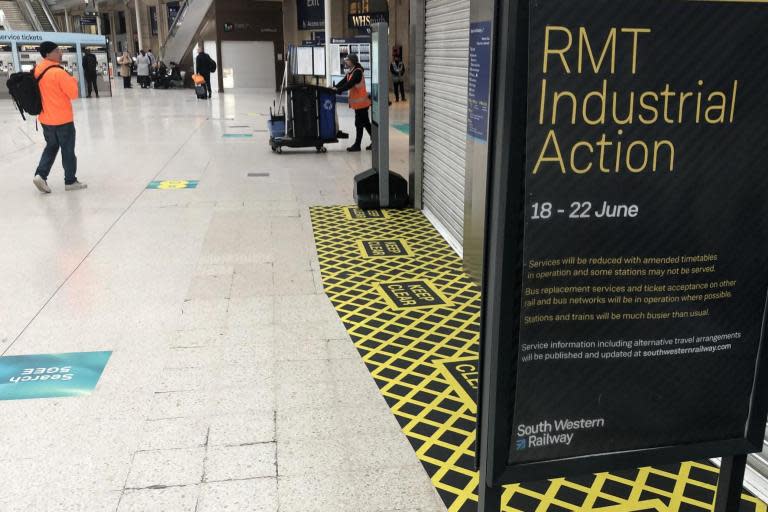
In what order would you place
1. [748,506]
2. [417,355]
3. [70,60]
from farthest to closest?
[70,60] < [417,355] < [748,506]

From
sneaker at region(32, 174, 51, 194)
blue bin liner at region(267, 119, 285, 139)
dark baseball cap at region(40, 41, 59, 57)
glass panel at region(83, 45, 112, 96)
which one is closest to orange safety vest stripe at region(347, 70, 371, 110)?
blue bin liner at region(267, 119, 285, 139)

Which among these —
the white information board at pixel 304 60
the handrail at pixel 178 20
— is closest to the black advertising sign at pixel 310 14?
the white information board at pixel 304 60

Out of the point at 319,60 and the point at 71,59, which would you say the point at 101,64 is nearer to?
the point at 71,59

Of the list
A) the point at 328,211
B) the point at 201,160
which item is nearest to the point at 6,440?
the point at 328,211

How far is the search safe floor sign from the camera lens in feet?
12.1

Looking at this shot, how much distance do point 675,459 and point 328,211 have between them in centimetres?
613

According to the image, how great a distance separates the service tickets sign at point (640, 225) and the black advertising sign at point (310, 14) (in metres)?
29.2

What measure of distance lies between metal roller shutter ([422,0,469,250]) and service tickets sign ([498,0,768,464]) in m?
4.09

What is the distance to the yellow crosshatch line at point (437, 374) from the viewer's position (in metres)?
2.81

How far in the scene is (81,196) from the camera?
862 cm

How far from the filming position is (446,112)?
6.62 meters

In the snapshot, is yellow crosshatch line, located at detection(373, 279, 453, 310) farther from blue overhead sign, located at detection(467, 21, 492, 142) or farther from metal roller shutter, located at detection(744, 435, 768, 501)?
metal roller shutter, located at detection(744, 435, 768, 501)

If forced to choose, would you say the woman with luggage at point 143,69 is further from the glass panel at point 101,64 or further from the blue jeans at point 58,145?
the blue jeans at point 58,145

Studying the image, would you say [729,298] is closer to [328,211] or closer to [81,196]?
[328,211]
